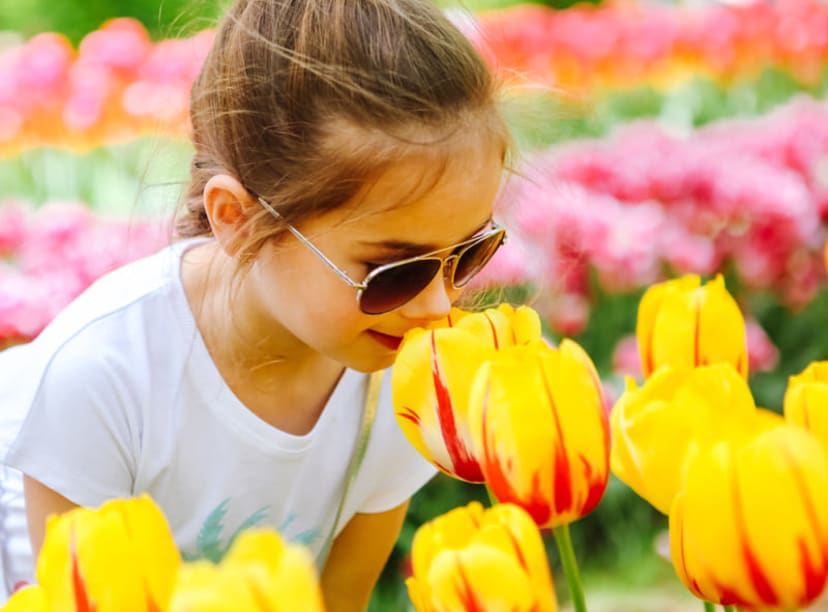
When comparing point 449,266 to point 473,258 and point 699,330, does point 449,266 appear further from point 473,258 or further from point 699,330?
point 699,330

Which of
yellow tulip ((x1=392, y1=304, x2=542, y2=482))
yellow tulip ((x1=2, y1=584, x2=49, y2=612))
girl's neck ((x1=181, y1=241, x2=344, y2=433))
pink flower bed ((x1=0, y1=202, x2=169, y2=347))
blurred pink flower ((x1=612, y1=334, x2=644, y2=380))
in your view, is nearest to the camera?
yellow tulip ((x1=2, y1=584, x2=49, y2=612))

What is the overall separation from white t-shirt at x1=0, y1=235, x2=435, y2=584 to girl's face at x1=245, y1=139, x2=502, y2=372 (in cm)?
23

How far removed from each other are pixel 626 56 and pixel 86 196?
214cm

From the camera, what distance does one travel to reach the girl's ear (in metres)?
1.25

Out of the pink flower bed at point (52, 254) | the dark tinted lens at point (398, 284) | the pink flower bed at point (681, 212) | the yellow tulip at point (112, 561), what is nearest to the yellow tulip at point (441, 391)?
the yellow tulip at point (112, 561)

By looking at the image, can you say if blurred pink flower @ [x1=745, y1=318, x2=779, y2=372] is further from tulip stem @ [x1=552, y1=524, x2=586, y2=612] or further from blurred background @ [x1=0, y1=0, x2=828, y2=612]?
tulip stem @ [x1=552, y1=524, x2=586, y2=612]

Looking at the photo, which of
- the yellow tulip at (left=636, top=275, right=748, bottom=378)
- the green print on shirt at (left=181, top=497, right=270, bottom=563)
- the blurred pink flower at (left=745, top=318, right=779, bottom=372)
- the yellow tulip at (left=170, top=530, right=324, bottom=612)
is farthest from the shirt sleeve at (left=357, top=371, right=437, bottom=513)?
the blurred pink flower at (left=745, top=318, right=779, bottom=372)

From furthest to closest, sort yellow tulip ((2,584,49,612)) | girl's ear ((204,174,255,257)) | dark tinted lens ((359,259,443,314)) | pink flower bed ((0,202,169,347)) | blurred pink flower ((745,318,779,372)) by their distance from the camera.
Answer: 1. blurred pink flower ((745,318,779,372))
2. pink flower bed ((0,202,169,347))
3. girl's ear ((204,174,255,257))
4. dark tinted lens ((359,259,443,314))
5. yellow tulip ((2,584,49,612))

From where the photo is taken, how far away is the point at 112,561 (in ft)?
1.77

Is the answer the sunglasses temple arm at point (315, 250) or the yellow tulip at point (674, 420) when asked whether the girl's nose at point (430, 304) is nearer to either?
the sunglasses temple arm at point (315, 250)

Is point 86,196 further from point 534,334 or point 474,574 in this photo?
point 474,574

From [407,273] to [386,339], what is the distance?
0.37ft

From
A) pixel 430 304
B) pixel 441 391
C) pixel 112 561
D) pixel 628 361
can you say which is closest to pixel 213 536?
pixel 430 304

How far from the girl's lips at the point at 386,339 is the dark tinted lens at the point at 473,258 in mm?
86
